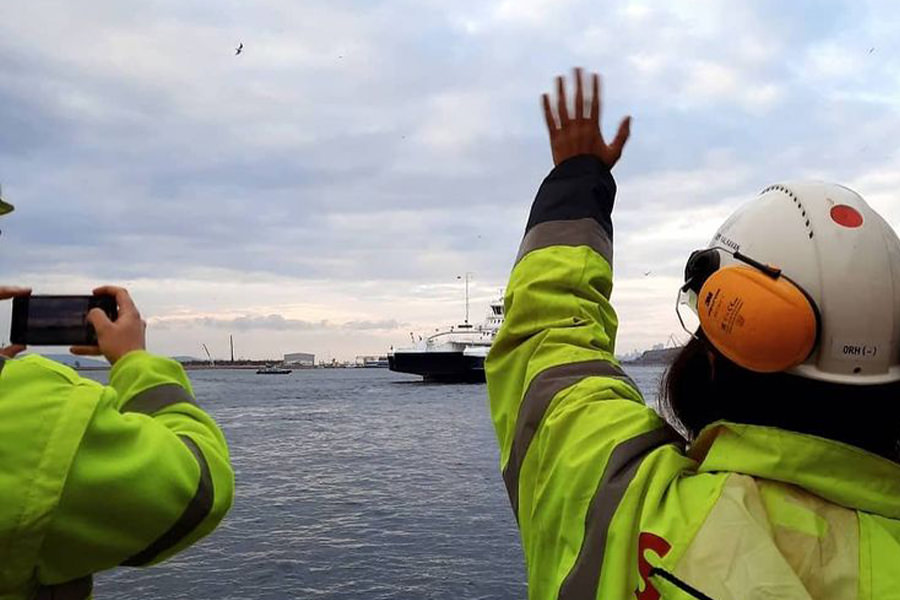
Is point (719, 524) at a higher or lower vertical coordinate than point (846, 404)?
lower

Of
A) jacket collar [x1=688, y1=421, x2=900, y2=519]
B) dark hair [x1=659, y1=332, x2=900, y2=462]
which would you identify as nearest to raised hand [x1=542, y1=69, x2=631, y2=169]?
dark hair [x1=659, y1=332, x2=900, y2=462]

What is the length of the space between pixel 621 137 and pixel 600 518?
0.94 m

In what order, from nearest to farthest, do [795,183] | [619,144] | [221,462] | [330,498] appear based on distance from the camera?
[795,183] < [221,462] < [619,144] < [330,498]

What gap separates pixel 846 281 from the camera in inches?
42.9

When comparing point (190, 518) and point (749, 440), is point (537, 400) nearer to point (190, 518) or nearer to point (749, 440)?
point (749, 440)

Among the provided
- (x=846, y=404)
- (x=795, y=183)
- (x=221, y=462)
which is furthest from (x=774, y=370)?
(x=221, y=462)

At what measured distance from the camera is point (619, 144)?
1.71m

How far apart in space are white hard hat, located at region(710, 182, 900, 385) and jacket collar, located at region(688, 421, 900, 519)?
0.11m

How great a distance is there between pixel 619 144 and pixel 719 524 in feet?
3.21

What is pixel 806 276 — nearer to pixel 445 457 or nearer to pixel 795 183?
pixel 795 183

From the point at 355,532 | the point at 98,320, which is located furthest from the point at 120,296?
the point at 355,532

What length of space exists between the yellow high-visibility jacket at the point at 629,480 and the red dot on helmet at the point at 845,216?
34 cm

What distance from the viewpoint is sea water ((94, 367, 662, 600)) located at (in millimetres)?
8430

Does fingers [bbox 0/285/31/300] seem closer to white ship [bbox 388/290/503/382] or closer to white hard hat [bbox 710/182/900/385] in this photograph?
white hard hat [bbox 710/182/900/385]
